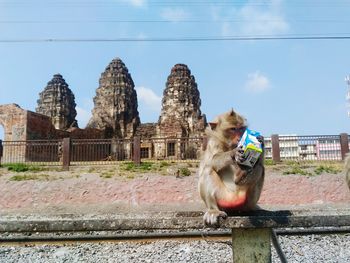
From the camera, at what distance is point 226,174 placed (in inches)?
117

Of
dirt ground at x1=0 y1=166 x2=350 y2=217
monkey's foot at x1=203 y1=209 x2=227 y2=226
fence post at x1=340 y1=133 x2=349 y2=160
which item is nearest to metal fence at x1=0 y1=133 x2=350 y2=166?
fence post at x1=340 y1=133 x2=349 y2=160

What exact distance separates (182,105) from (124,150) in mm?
5991

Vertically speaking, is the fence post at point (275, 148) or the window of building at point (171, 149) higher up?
the window of building at point (171, 149)

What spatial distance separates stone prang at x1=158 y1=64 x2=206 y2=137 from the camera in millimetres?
31156

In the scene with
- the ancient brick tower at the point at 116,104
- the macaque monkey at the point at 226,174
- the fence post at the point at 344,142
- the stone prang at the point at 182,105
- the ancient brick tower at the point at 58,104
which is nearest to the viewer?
the macaque monkey at the point at 226,174

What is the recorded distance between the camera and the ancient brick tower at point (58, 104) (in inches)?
1363

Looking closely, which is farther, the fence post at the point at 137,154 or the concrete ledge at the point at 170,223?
the fence post at the point at 137,154

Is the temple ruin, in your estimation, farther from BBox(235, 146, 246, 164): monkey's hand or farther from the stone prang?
BBox(235, 146, 246, 164): monkey's hand

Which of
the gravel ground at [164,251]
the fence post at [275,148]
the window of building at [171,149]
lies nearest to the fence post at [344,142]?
the fence post at [275,148]

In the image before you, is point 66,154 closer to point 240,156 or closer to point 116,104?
point 240,156

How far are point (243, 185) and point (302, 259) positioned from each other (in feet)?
9.54

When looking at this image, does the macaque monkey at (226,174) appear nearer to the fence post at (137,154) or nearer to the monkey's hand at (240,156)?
the monkey's hand at (240,156)

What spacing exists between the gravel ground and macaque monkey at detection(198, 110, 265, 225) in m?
2.26

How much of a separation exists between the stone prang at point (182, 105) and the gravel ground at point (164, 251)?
24.7m
